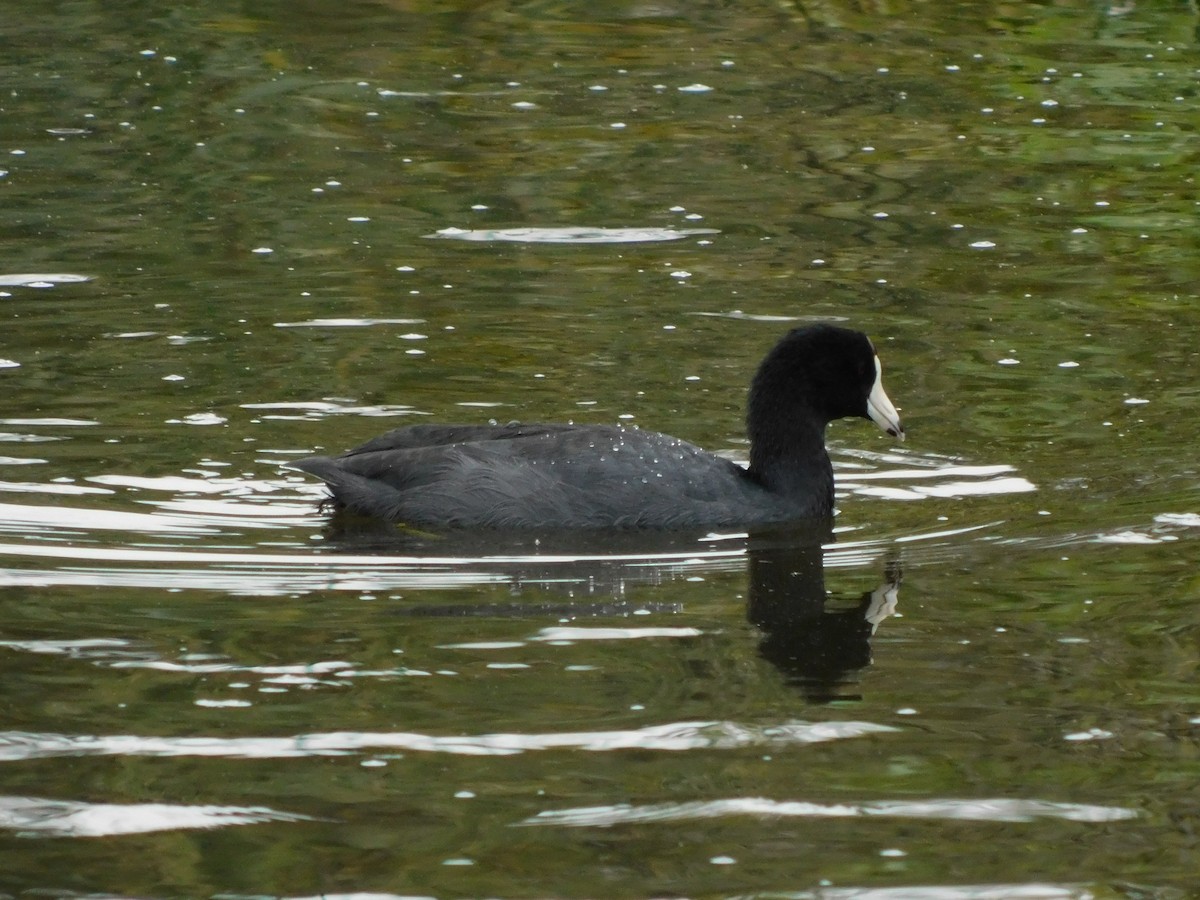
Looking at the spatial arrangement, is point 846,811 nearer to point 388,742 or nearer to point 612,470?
point 388,742

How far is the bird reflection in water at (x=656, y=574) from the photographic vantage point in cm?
610

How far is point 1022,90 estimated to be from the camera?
15250mm

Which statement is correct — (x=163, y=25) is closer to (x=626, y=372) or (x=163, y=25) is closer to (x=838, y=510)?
(x=626, y=372)

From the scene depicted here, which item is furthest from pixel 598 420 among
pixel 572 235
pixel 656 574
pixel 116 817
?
pixel 116 817

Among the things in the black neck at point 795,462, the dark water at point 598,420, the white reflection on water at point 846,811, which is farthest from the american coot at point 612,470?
the white reflection on water at point 846,811

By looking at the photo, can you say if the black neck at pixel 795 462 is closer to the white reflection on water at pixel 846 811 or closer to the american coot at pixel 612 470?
the american coot at pixel 612 470

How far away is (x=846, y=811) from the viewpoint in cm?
484

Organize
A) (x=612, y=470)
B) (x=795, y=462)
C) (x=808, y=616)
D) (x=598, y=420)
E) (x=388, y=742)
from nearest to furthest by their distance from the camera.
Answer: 1. (x=388, y=742)
2. (x=808, y=616)
3. (x=612, y=470)
4. (x=795, y=462)
5. (x=598, y=420)

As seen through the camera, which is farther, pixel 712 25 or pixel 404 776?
pixel 712 25

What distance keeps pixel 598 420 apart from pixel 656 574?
182 centimetres

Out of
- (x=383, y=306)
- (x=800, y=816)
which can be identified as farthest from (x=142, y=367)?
(x=800, y=816)

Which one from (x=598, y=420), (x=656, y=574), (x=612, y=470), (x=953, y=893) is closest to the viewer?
(x=953, y=893)

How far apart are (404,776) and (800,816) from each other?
0.94m

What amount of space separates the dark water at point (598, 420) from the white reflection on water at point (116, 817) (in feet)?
0.05
